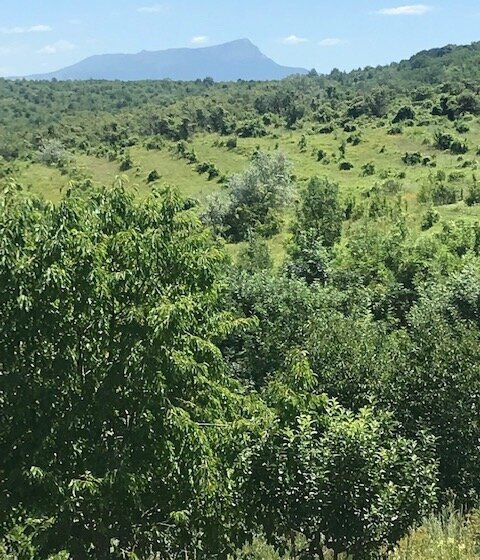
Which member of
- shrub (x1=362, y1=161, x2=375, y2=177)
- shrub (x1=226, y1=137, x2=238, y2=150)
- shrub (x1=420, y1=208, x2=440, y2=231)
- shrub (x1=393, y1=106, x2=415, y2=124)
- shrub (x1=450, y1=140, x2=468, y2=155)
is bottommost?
shrub (x1=420, y1=208, x2=440, y2=231)

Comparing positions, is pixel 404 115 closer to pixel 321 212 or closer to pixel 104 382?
pixel 321 212

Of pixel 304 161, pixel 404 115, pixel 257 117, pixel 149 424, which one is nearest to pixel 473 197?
pixel 304 161

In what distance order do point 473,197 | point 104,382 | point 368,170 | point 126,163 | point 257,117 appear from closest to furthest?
point 104,382
point 473,197
point 368,170
point 126,163
point 257,117

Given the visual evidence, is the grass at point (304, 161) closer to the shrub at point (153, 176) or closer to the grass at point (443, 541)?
the shrub at point (153, 176)

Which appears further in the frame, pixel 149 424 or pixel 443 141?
pixel 443 141

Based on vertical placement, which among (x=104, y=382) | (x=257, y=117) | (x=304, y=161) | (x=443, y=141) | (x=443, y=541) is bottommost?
(x=443, y=541)

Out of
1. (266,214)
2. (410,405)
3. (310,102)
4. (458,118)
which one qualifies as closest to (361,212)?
(266,214)

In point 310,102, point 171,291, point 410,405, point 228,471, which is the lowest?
point 410,405

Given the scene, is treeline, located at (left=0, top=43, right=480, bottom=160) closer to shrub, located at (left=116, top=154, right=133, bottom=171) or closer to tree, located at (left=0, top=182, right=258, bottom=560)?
shrub, located at (left=116, top=154, right=133, bottom=171)

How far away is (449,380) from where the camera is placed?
1349 centimetres

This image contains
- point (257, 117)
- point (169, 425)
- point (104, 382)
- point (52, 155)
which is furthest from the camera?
point (257, 117)

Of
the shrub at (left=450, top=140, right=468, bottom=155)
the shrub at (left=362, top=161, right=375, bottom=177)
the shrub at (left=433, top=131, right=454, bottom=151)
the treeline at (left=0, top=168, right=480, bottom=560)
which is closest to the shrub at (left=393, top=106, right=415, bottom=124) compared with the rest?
the shrub at (left=433, top=131, right=454, bottom=151)

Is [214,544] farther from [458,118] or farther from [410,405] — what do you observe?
[458,118]

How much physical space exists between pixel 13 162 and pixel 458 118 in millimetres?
55800
